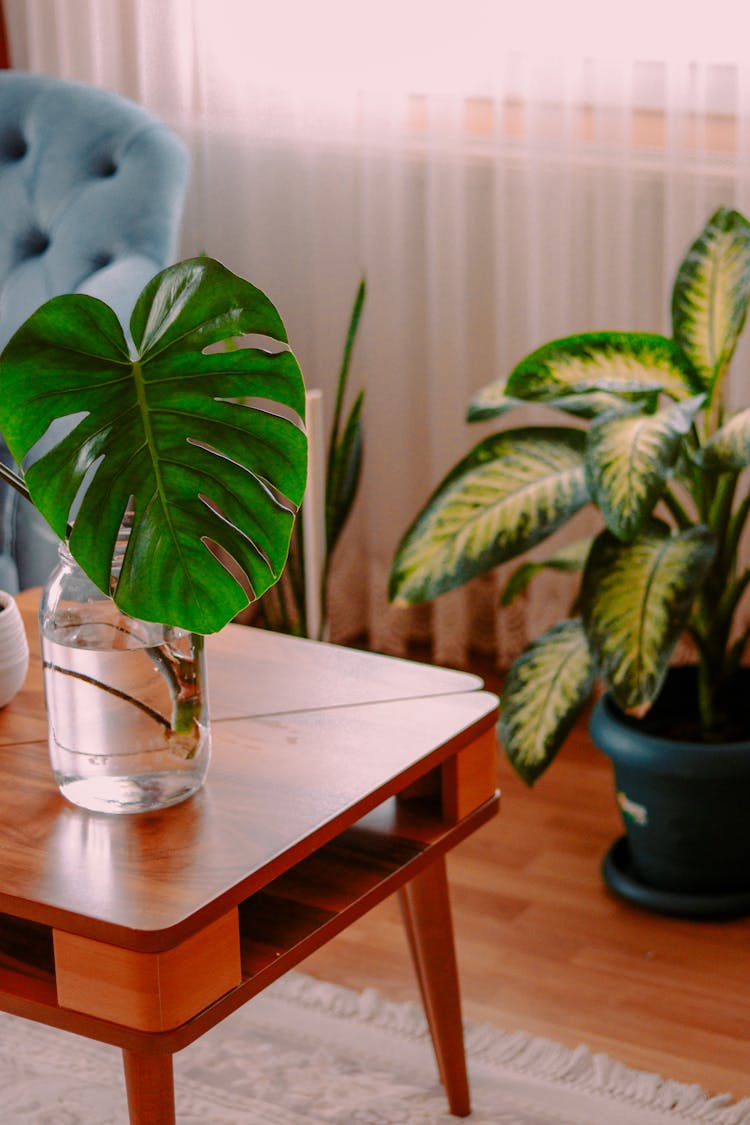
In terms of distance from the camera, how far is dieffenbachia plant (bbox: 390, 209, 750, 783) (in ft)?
5.88

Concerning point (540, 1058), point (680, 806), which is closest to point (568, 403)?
point (680, 806)

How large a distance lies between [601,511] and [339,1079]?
2.20ft

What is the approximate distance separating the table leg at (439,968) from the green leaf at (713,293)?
708 millimetres

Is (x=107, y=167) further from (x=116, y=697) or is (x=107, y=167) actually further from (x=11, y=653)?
(x=116, y=697)

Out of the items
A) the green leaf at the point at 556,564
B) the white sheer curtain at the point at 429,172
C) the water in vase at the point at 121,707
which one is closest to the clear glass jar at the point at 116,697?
the water in vase at the point at 121,707

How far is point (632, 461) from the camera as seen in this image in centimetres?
176

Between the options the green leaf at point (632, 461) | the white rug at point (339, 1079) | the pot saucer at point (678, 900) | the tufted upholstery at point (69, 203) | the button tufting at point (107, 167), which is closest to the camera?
the white rug at point (339, 1079)

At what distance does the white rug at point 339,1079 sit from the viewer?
5.34 ft

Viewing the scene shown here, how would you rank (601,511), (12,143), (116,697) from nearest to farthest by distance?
(116,697) → (601,511) → (12,143)

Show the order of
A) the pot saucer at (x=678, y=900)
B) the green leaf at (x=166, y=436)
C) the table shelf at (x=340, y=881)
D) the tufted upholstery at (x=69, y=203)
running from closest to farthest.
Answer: the green leaf at (x=166, y=436) < the table shelf at (x=340, y=881) < the pot saucer at (x=678, y=900) < the tufted upholstery at (x=69, y=203)

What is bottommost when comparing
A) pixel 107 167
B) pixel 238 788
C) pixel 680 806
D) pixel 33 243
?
pixel 680 806

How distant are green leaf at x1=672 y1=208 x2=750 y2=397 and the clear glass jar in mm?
865

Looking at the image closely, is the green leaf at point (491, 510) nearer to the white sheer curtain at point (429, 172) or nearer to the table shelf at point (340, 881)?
the table shelf at point (340, 881)

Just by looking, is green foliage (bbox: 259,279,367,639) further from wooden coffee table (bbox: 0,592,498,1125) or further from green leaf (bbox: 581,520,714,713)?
wooden coffee table (bbox: 0,592,498,1125)
